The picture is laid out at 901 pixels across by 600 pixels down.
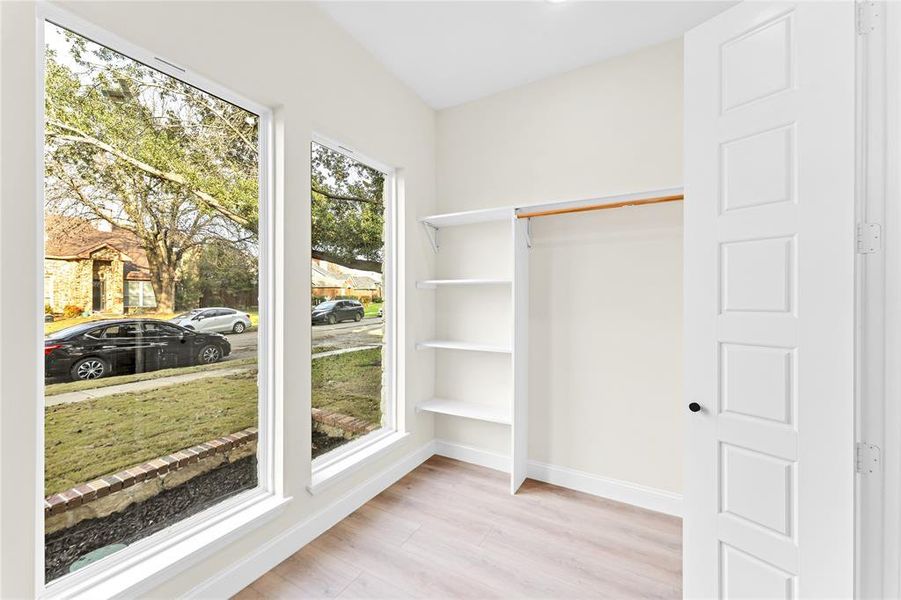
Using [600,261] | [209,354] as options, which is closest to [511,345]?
[600,261]

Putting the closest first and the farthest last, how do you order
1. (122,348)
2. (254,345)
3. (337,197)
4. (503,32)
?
(122,348)
(254,345)
(503,32)
(337,197)

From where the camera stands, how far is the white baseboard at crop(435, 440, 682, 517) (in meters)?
2.30

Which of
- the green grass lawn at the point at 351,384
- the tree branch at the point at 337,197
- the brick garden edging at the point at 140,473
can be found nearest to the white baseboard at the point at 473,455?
the green grass lawn at the point at 351,384

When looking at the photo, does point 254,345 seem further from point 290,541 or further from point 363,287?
point 290,541

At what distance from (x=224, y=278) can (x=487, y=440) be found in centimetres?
216

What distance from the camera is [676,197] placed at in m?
2.05

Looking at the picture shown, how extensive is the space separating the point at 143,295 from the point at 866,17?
8.94 ft

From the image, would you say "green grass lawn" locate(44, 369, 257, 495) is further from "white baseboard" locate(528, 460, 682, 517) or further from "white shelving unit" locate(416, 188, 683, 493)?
"white baseboard" locate(528, 460, 682, 517)

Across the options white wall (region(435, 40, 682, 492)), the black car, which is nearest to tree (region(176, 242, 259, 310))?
the black car

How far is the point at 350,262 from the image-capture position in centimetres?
245

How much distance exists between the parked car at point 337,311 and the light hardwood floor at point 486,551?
3.96ft

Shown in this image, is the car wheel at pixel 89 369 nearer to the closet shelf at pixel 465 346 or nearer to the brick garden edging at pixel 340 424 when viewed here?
the brick garden edging at pixel 340 424

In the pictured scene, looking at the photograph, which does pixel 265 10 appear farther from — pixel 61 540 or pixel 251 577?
pixel 251 577

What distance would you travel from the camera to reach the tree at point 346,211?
2219 mm
